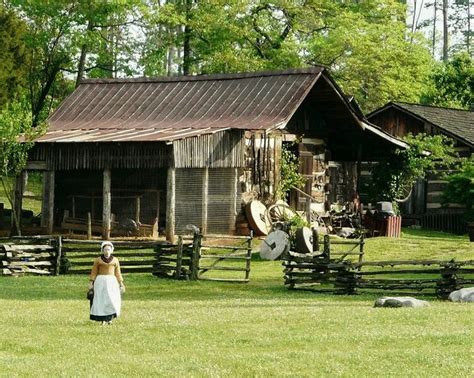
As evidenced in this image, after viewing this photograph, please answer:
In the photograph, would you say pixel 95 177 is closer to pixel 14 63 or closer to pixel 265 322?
pixel 14 63

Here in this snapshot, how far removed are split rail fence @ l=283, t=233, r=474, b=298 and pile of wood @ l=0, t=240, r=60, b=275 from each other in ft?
20.5

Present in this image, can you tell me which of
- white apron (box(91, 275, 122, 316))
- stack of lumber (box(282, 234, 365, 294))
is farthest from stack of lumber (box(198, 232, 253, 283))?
white apron (box(91, 275, 122, 316))

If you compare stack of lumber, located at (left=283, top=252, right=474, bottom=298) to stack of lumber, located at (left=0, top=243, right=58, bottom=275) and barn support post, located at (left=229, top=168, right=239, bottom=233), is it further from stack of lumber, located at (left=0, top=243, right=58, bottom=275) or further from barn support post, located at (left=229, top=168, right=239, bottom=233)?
barn support post, located at (left=229, top=168, right=239, bottom=233)

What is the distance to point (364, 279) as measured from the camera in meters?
25.8

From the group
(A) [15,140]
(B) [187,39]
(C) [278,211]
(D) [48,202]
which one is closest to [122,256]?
(A) [15,140]

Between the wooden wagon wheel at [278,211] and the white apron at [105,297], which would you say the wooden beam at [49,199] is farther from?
the white apron at [105,297]

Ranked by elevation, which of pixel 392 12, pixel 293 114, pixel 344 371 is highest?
pixel 392 12

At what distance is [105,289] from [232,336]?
8.98 feet

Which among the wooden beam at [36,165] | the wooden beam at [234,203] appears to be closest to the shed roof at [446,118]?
the wooden beam at [234,203]

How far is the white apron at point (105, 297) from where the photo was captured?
19.0 meters

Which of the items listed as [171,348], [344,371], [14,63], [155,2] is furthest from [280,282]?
[155,2]

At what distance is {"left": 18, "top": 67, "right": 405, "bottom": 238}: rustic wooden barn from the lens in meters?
37.2

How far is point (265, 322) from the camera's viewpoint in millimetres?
19250

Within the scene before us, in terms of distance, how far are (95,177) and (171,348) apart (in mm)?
26156
